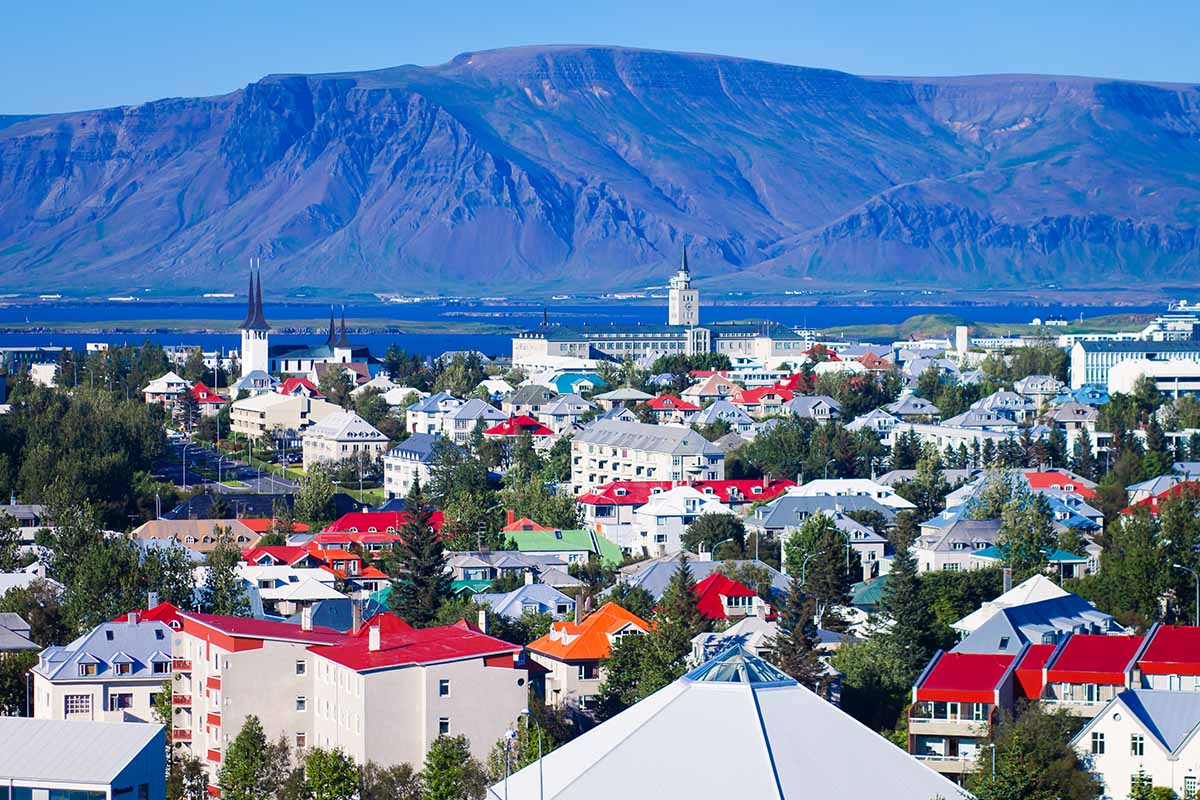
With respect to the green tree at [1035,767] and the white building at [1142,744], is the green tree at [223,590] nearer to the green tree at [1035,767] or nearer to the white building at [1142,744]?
the green tree at [1035,767]

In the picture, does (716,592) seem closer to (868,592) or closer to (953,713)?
(868,592)

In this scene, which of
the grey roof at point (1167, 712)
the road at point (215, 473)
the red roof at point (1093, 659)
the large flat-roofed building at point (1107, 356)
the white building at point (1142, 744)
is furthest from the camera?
the large flat-roofed building at point (1107, 356)

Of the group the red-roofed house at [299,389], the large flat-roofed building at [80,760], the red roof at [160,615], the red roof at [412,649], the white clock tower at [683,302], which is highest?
the white clock tower at [683,302]

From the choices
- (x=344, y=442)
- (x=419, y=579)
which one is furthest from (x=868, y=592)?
(x=344, y=442)

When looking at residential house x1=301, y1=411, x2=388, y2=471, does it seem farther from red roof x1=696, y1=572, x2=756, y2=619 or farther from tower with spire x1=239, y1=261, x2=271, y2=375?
red roof x1=696, y1=572, x2=756, y2=619

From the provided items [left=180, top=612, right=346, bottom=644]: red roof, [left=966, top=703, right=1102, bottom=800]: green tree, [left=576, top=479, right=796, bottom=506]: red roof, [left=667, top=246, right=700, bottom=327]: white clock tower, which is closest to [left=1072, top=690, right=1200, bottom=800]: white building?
[left=966, top=703, right=1102, bottom=800]: green tree

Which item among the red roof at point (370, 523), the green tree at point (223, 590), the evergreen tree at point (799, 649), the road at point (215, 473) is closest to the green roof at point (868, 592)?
the evergreen tree at point (799, 649)
